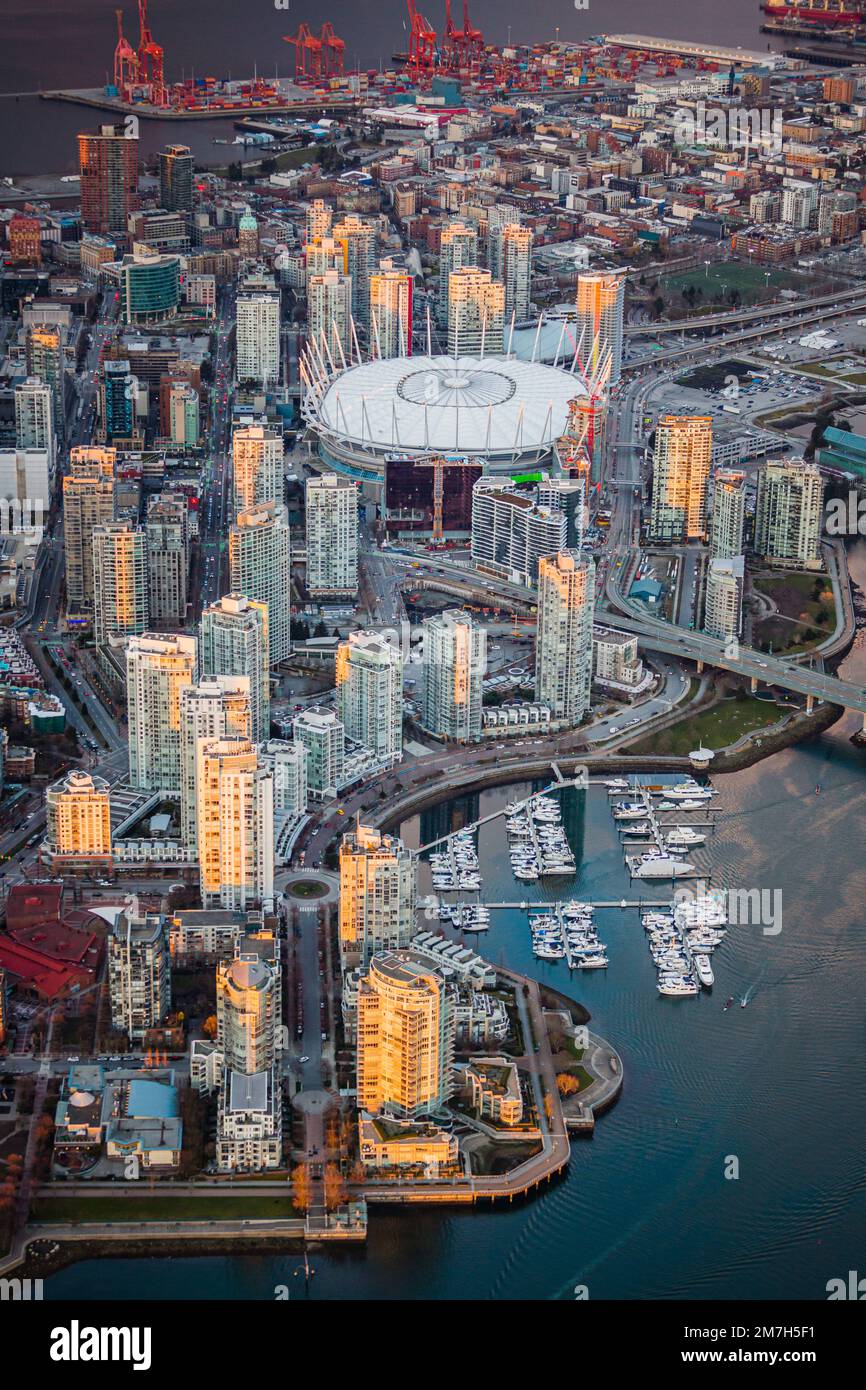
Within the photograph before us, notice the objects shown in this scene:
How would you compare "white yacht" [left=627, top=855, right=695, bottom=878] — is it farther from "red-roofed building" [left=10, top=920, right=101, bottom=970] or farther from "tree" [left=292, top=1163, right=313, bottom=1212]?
"tree" [left=292, top=1163, right=313, bottom=1212]

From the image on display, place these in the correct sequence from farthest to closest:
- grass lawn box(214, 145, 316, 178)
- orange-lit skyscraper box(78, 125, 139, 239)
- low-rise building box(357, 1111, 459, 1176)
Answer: grass lawn box(214, 145, 316, 178)
orange-lit skyscraper box(78, 125, 139, 239)
low-rise building box(357, 1111, 459, 1176)

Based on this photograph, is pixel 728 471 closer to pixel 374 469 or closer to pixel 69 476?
pixel 374 469

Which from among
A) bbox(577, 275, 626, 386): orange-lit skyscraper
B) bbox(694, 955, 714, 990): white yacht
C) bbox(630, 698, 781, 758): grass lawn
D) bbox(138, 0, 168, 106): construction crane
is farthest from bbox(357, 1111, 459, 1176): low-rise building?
bbox(138, 0, 168, 106): construction crane

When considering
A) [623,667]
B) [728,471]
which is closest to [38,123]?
[728,471]

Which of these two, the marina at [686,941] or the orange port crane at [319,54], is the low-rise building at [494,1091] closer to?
the marina at [686,941]

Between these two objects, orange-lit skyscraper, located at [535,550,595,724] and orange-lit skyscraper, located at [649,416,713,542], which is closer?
orange-lit skyscraper, located at [535,550,595,724]
